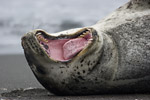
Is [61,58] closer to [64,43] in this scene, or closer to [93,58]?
[64,43]

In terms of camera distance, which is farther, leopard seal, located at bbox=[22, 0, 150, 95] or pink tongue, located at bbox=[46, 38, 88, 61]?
pink tongue, located at bbox=[46, 38, 88, 61]

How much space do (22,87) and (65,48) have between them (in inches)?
99.2

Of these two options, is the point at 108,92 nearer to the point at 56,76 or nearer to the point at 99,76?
the point at 99,76

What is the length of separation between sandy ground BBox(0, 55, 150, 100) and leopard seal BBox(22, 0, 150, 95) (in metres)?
0.16

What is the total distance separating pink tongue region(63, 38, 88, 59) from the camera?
4.86 m

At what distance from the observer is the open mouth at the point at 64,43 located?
191 inches

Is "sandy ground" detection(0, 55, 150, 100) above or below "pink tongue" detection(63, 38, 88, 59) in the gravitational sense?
below

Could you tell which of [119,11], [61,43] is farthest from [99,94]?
[119,11]

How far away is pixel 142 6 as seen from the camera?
558 cm

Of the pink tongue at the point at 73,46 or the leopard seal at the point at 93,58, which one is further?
the pink tongue at the point at 73,46

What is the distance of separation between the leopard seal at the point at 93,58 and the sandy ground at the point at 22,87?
0.51ft

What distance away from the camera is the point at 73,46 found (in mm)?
4934

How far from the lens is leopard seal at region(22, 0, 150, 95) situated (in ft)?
15.5

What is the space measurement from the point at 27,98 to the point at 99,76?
115 centimetres
